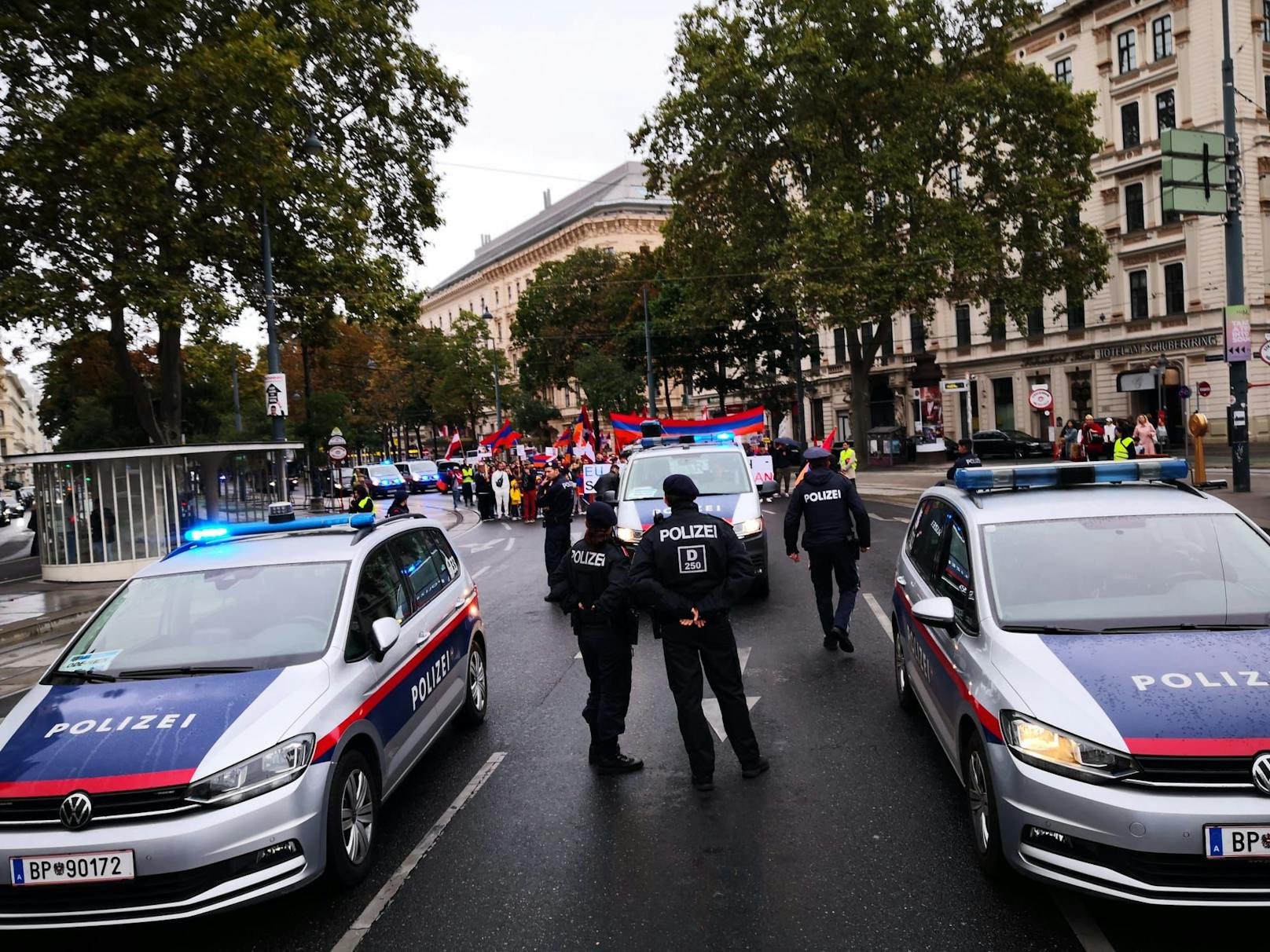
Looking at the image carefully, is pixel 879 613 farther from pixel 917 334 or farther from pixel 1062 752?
pixel 917 334

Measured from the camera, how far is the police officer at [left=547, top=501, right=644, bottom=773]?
607 cm

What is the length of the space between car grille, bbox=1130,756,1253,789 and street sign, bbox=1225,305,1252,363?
703 inches

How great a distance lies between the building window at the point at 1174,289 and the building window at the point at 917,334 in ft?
45.4

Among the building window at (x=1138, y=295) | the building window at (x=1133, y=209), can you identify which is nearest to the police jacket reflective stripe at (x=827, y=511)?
the building window at (x=1138, y=295)

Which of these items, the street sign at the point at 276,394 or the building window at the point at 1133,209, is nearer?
the street sign at the point at 276,394

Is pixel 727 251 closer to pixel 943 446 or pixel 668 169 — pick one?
pixel 668 169

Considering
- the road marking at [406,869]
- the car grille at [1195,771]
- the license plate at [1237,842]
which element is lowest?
the road marking at [406,869]

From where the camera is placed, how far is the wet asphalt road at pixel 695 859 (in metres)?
3.98

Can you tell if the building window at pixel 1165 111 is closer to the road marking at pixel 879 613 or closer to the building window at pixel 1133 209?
the building window at pixel 1133 209

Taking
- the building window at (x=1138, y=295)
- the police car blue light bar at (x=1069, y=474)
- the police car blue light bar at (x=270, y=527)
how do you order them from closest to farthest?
1. the police car blue light bar at (x=1069, y=474)
2. the police car blue light bar at (x=270, y=527)
3. the building window at (x=1138, y=295)

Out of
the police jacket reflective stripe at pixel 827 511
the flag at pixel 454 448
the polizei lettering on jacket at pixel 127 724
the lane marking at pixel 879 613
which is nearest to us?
the polizei lettering on jacket at pixel 127 724

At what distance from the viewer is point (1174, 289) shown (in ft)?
137

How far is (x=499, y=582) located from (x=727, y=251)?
76.4 ft

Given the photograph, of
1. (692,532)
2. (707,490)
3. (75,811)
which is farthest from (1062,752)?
(707,490)
